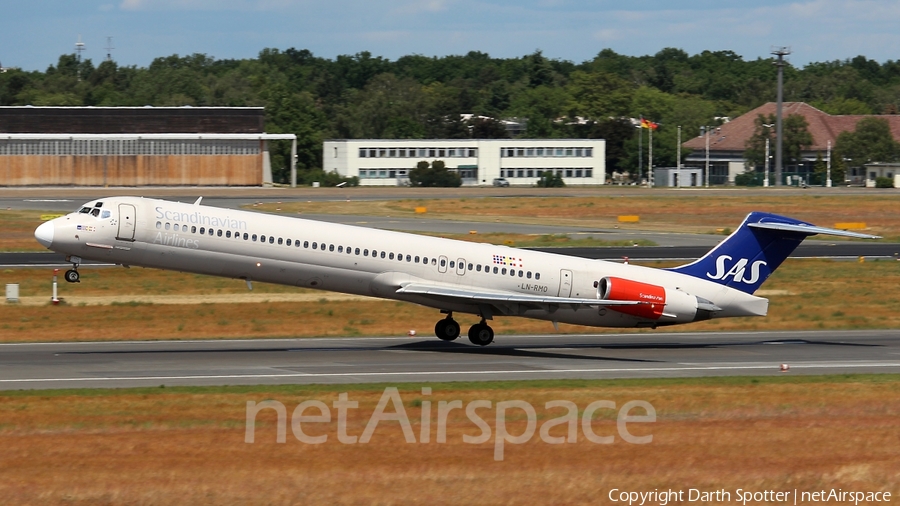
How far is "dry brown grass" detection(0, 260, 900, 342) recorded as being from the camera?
35938mm

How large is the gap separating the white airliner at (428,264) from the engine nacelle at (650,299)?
0.03m

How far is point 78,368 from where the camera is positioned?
27.9m

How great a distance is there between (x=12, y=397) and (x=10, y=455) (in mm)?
5195

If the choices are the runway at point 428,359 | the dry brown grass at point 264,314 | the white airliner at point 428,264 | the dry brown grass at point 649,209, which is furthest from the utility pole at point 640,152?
the runway at point 428,359

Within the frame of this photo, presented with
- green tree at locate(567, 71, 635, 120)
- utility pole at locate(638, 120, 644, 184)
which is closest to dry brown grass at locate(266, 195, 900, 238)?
utility pole at locate(638, 120, 644, 184)

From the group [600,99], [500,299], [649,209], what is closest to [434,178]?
[649,209]

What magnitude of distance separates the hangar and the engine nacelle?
299 ft

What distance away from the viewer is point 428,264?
108ft

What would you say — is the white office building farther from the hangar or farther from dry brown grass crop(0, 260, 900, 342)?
dry brown grass crop(0, 260, 900, 342)

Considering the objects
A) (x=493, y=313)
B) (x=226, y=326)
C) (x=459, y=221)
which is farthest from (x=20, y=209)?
(x=493, y=313)

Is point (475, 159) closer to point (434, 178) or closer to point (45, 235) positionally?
point (434, 178)

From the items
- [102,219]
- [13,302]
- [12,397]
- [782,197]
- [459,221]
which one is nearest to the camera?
[12,397]

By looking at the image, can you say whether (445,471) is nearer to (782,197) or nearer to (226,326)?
(226,326)

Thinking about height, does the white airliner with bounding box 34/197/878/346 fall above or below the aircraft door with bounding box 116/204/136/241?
below
